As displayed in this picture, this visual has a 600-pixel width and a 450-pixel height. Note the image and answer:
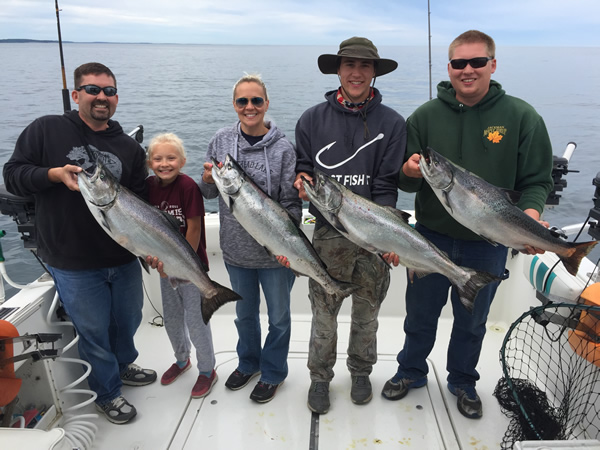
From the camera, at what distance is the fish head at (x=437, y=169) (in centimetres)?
256

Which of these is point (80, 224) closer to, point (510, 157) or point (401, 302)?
point (510, 157)

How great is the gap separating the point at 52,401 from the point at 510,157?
3.42 meters

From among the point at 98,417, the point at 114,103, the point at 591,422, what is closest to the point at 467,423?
the point at 591,422

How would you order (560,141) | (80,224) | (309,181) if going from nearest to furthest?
1. (309,181)
2. (80,224)
3. (560,141)

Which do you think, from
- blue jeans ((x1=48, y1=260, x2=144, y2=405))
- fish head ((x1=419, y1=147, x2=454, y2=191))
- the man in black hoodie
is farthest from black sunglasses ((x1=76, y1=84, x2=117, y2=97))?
fish head ((x1=419, y1=147, x2=454, y2=191))

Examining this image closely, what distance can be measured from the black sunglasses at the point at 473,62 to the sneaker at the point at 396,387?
2.27 metres

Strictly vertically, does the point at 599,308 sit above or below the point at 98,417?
above

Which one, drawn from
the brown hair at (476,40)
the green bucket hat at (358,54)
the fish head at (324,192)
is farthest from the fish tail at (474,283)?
the green bucket hat at (358,54)

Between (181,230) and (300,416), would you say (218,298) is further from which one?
(300,416)

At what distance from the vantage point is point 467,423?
3242mm

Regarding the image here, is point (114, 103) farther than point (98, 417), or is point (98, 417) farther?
point (98, 417)

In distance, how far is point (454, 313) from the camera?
10.7 ft

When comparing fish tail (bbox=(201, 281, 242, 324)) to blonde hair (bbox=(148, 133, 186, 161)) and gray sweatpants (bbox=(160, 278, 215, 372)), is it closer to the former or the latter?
gray sweatpants (bbox=(160, 278, 215, 372))

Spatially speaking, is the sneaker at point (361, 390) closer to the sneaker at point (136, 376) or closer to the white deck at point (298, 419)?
the white deck at point (298, 419)
